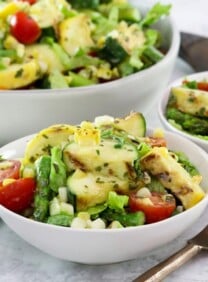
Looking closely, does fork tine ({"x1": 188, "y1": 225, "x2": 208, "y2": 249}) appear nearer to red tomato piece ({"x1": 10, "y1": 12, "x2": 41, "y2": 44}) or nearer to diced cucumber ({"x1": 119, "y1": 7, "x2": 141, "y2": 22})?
red tomato piece ({"x1": 10, "y1": 12, "x2": 41, "y2": 44})

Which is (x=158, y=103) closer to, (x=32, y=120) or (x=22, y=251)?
(x=32, y=120)

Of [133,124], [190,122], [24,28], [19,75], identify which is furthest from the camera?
[24,28]

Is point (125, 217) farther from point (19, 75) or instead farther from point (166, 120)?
point (19, 75)

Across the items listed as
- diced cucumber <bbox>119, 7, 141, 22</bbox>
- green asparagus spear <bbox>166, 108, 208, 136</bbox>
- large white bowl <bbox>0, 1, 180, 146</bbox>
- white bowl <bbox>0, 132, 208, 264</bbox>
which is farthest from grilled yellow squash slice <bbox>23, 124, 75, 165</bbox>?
diced cucumber <bbox>119, 7, 141, 22</bbox>

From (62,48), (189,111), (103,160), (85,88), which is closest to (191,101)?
(189,111)

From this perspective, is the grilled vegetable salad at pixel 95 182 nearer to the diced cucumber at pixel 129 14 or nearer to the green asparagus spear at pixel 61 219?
the green asparagus spear at pixel 61 219

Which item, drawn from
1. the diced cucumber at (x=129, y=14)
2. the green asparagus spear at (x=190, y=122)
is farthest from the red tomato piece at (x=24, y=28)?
the green asparagus spear at (x=190, y=122)
